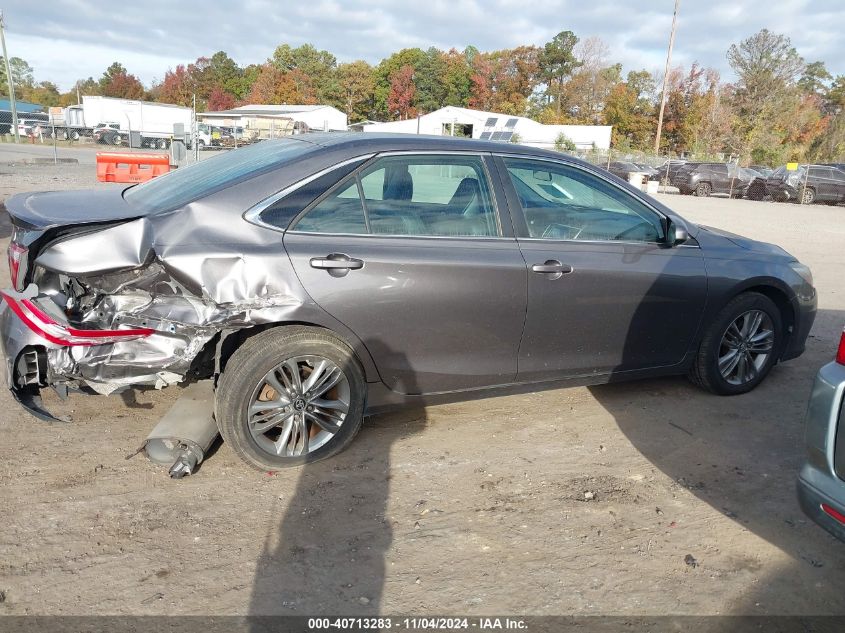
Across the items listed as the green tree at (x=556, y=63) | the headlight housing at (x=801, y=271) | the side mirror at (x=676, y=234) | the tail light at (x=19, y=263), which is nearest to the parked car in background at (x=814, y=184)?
the headlight housing at (x=801, y=271)

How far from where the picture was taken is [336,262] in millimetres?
3324

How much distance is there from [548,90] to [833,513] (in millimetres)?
84163

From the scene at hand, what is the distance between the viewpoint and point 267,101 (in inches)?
3268

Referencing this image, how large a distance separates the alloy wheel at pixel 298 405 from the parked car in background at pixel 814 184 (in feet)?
87.2

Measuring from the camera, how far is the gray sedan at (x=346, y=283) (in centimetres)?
318

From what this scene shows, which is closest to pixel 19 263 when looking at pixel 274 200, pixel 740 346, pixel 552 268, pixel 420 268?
pixel 274 200

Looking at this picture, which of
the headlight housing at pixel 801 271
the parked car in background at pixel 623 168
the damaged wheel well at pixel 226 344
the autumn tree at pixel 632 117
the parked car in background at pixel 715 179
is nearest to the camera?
the damaged wheel well at pixel 226 344

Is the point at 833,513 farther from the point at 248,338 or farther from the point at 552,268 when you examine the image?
the point at 248,338

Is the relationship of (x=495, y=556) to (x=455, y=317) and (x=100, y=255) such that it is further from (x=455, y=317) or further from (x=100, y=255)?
(x=100, y=255)

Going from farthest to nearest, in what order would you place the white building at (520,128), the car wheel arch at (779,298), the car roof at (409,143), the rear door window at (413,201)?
the white building at (520,128)
the car wheel arch at (779,298)
the car roof at (409,143)
the rear door window at (413,201)

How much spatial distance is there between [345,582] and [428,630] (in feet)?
1.37

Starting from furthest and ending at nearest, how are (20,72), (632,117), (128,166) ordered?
(20,72) < (632,117) < (128,166)

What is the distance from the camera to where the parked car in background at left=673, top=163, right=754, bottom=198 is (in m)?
27.0

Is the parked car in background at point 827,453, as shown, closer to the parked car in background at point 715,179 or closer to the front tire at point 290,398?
the front tire at point 290,398
